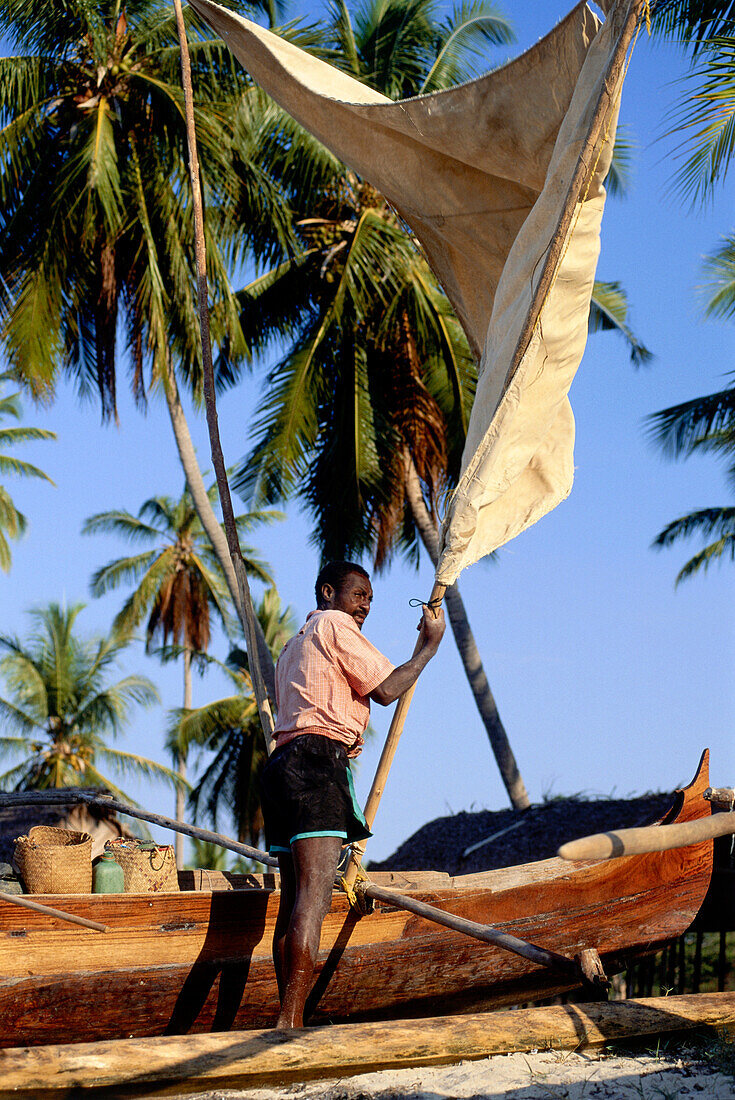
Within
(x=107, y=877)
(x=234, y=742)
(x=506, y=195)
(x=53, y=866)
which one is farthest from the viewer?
(x=234, y=742)

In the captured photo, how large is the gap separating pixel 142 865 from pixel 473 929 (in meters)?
1.57

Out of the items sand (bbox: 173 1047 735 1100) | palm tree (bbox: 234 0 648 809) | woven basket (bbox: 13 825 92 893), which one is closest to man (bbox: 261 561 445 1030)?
sand (bbox: 173 1047 735 1100)

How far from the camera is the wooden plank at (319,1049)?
8.13 feet

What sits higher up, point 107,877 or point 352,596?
point 352,596

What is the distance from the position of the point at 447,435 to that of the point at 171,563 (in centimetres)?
1279

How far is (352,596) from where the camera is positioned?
3.53 metres

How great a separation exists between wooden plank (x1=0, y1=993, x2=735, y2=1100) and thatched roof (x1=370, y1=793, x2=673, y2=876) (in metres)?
7.98

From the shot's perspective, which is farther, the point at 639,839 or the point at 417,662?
the point at 417,662

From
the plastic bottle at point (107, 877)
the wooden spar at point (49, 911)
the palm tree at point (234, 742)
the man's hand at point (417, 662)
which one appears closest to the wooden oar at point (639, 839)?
the man's hand at point (417, 662)

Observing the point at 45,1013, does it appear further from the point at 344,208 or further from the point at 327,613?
the point at 344,208

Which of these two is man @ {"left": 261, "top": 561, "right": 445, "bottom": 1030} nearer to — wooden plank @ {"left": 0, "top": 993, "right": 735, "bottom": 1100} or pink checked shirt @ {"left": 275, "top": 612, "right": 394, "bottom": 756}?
pink checked shirt @ {"left": 275, "top": 612, "right": 394, "bottom": 756}

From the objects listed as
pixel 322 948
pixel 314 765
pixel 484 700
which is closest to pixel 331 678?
pixel 314 765

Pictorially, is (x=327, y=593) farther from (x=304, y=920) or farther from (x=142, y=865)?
(x=142, y=865)

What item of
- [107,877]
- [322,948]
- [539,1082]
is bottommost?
[539,1082]
